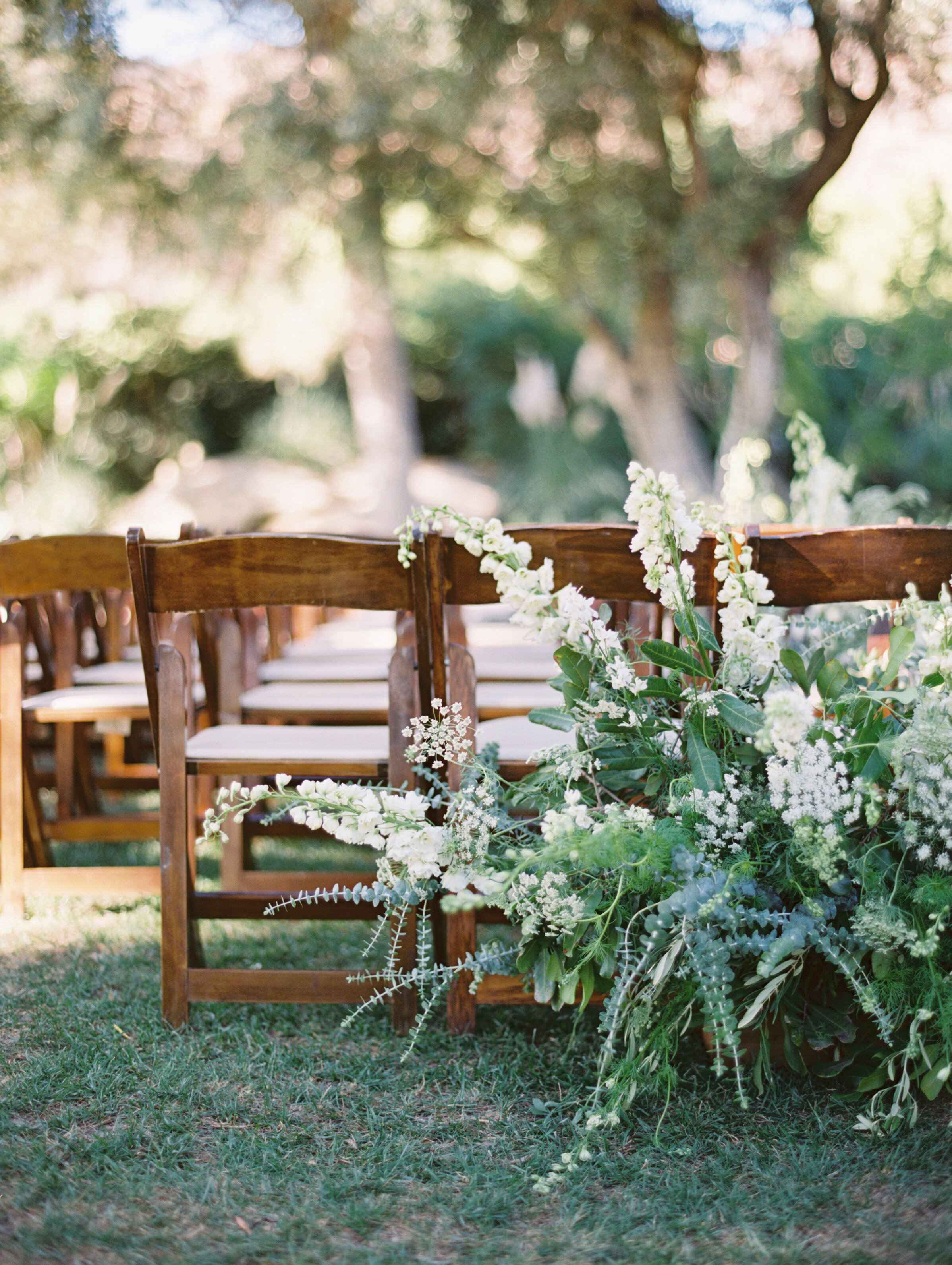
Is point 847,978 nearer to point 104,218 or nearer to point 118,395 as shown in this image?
point 104,218

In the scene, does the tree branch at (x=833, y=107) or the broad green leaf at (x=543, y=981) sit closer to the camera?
the broad green leaf at (x=543, y=981)

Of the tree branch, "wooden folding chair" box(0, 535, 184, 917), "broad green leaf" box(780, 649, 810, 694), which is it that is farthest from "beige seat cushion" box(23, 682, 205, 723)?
the tree branch

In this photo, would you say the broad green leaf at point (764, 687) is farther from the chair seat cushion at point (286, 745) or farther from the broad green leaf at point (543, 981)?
the chair seat cushion at point (286, 745)

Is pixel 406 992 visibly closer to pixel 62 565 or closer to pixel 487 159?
pixel 62 565

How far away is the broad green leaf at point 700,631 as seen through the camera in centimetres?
188

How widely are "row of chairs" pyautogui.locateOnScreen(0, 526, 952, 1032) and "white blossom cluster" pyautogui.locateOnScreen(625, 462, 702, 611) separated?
11 centimetres

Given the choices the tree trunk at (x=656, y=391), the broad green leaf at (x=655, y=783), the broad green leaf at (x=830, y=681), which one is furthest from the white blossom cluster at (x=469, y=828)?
the tree trunk at (x=656, y=391)

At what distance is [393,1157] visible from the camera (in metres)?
1.64

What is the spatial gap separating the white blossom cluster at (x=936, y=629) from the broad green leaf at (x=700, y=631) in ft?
1.05

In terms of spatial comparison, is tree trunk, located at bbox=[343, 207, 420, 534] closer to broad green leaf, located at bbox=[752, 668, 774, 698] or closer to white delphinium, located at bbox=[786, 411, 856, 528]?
white delphinium, located at bbox=[786, 411, 856, 528]

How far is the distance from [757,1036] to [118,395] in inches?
432

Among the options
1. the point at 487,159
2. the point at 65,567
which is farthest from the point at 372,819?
the point at 487,159

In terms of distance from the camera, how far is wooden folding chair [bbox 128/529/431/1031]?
1.99 meters

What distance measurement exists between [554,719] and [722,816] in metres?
0.35
